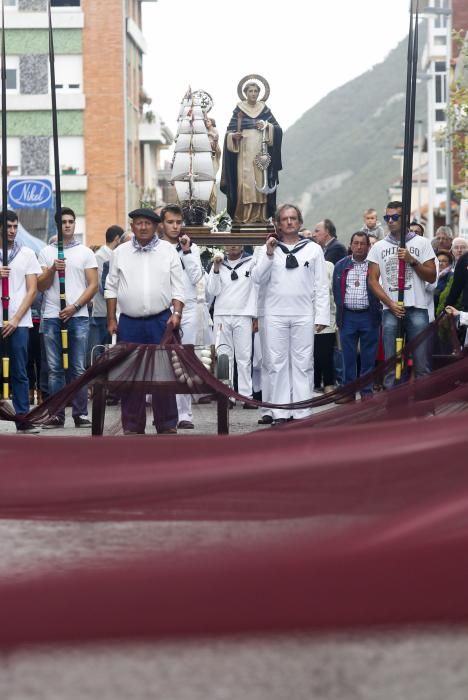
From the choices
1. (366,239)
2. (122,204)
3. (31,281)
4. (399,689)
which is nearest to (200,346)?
(366,239)

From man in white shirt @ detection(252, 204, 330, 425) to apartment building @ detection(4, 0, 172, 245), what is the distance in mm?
56648

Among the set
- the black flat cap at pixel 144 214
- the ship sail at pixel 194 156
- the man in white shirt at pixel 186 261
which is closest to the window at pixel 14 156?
the ship sail at pixel 194 156

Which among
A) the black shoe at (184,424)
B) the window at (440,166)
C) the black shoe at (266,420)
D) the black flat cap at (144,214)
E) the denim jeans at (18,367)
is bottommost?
the window at (440,166)

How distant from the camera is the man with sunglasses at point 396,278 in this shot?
53.8 feet

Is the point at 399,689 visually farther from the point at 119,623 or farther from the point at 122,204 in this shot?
the point at 122,204

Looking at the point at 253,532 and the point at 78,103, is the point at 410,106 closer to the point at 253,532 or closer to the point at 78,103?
the point at 253,532

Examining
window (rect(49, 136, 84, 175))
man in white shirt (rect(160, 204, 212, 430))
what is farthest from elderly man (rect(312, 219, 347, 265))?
window (rect(49, 136, 84, 175))

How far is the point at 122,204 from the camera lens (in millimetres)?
74188


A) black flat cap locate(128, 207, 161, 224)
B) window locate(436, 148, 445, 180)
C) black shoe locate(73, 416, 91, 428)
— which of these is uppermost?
black flat cap locate(128, 207, 161, 224)

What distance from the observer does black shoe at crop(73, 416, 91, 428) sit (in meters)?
10.6

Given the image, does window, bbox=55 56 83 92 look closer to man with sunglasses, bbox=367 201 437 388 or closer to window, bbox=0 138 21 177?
window, bbox=0 138 21 177

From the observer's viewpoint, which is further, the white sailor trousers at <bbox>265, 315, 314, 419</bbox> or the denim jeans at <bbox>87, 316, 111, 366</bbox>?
the denim jeans at <bbox>87, 316, 111, 366</bbox>

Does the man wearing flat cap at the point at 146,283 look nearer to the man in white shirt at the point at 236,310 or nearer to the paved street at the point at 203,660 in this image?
the man in white shirt at the point at 236,310

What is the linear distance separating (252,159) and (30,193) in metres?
7.17
